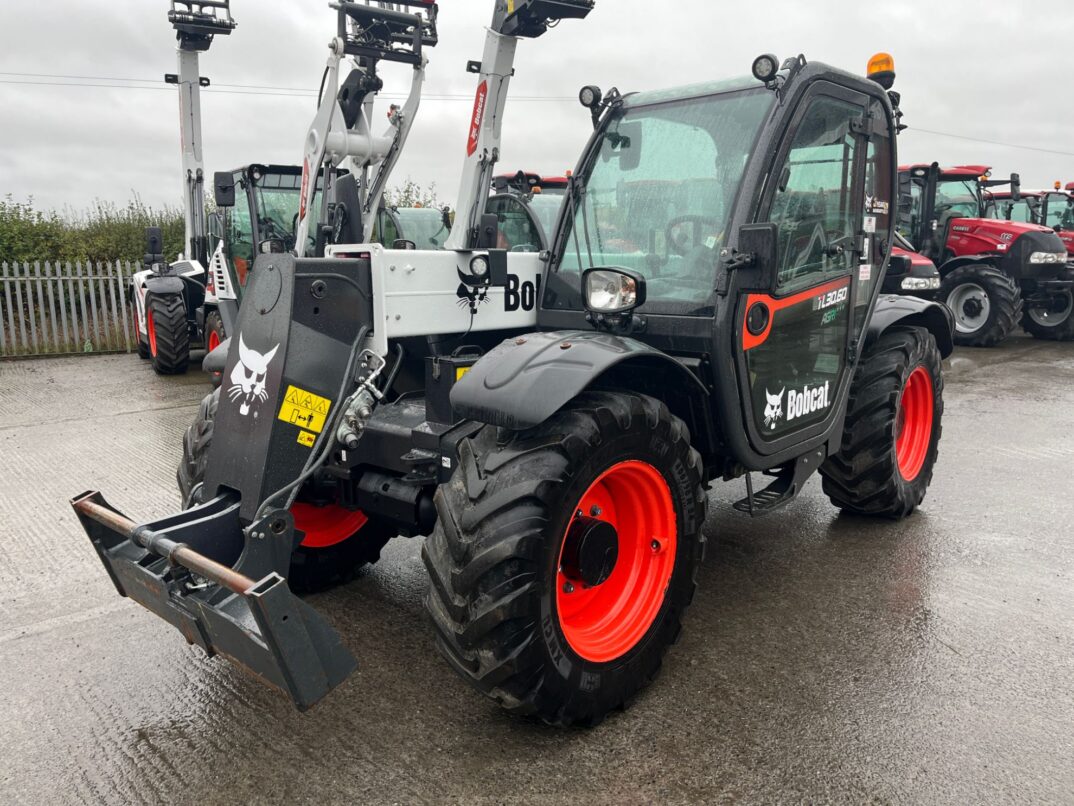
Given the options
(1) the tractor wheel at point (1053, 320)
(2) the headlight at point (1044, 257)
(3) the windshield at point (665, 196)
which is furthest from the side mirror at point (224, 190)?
(1) the tractor wheel at point (1053, 320)

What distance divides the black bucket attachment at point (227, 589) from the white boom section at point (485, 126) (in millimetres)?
2375

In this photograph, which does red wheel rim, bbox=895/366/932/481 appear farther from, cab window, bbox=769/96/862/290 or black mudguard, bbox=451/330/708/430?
black mudguard, bbox=451/330/708/430

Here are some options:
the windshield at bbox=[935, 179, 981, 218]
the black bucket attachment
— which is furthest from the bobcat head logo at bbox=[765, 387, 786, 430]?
the windshield at bbox=[935, 179, 981, 218]

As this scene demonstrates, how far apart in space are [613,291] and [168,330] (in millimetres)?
8560

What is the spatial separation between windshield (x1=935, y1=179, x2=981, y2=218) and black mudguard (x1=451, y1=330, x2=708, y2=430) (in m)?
12.2

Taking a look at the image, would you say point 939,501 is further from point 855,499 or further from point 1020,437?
point 1020,437

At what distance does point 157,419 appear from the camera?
7707 mm

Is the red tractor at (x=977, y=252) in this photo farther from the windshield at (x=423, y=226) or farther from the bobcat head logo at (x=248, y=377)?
the bobcat head logo at (x=248, y=377)

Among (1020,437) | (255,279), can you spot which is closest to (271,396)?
(255,279)

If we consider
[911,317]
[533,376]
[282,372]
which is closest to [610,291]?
[533,376]

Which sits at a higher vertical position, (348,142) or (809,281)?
(348,142)

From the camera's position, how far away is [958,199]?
1305 cm

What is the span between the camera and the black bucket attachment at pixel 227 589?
2.18 m

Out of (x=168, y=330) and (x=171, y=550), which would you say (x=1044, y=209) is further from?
(x=171, y=550)
